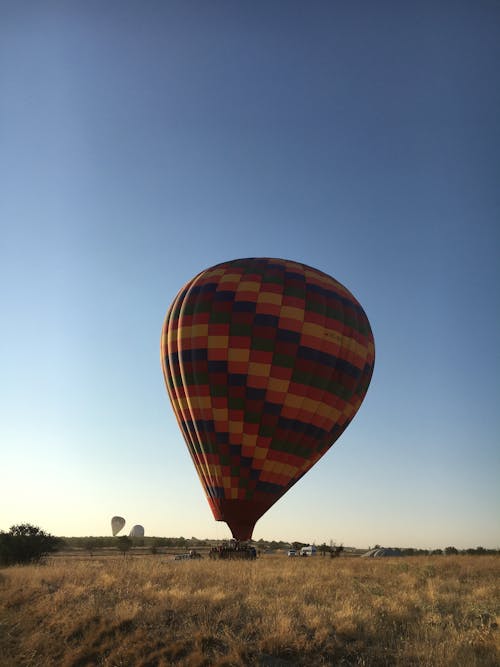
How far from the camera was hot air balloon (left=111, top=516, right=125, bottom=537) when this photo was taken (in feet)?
280

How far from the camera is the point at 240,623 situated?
38.8 ft

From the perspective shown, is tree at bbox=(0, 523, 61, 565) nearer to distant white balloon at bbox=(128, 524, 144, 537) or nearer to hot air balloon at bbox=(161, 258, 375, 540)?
hot air balloon at bbox=(161, 258, 375, 540)

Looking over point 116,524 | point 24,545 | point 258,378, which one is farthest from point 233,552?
point 116,524

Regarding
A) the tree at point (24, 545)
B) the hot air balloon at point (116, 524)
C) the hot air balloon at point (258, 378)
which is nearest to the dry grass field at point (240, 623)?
the hot air balloon at point (258, 378)

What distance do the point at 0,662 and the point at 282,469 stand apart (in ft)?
61.2

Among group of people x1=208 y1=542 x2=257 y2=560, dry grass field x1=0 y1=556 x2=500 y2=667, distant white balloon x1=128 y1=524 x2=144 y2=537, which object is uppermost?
distant white balloon x1=128 y1=524 x2=144 y2=537

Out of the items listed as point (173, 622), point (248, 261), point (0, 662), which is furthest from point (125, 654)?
point (248, 261)

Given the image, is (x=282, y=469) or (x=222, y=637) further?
(x=282, y=469)

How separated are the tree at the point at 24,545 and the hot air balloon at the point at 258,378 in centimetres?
1423

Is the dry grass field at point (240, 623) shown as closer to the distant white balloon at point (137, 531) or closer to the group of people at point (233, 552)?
the group of people at point (233, 552)

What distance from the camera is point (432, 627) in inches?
449

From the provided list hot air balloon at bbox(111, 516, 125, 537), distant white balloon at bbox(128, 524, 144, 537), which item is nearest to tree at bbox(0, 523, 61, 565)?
hot air balloon at bbox(111, 516, 125, 537)

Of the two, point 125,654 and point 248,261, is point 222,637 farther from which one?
point 248,261

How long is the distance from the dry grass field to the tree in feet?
63.4
